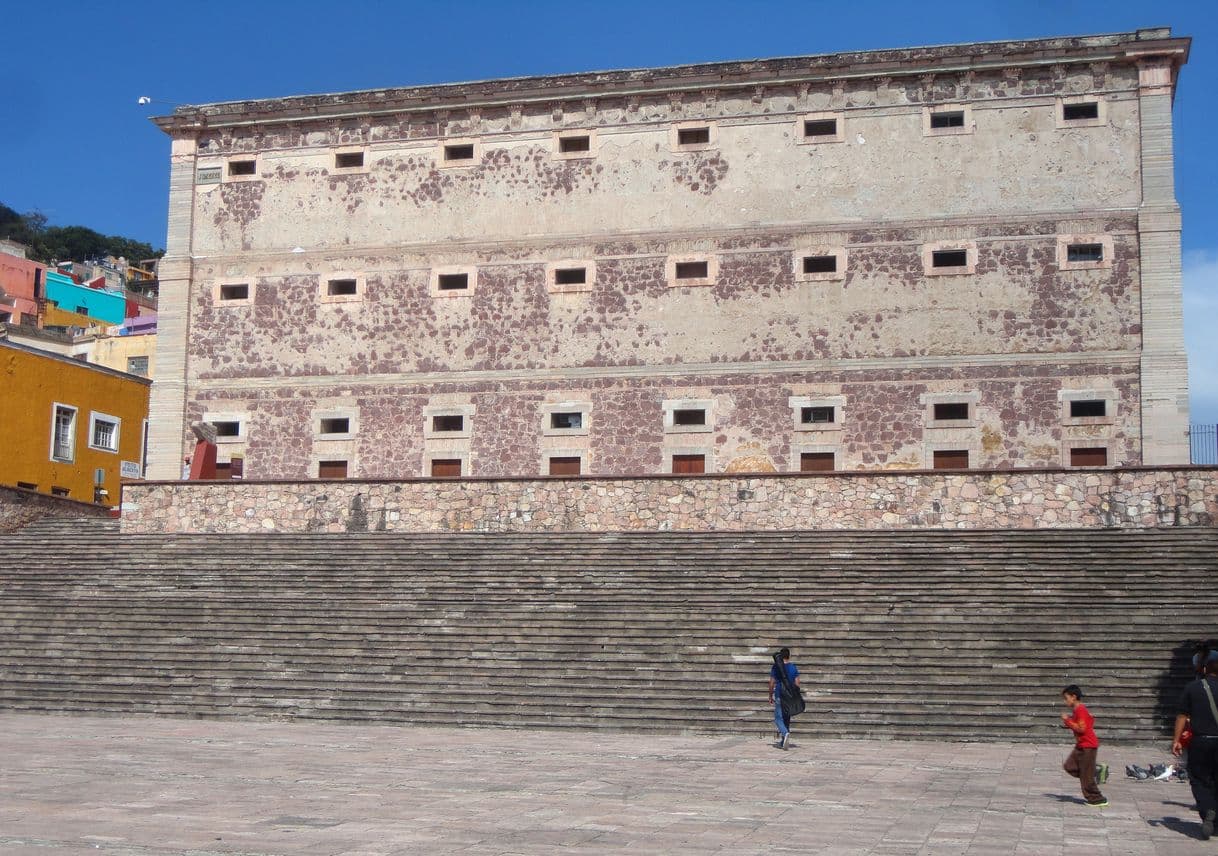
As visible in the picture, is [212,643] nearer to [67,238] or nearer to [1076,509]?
[1076,509]

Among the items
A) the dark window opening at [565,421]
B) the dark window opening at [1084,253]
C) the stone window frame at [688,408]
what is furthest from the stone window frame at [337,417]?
the dark window opening at [1084,253]

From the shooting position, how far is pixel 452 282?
2836 cm

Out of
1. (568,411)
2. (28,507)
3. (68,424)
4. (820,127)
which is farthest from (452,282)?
(68,424)

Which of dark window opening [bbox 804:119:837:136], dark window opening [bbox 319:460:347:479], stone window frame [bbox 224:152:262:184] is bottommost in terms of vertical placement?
dark window opening [bbox 319:460:347:479]

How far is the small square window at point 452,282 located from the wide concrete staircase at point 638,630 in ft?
23.5

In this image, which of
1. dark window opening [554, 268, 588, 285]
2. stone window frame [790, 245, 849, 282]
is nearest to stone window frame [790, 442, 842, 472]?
stone window frame [790, 245, 849, 282]

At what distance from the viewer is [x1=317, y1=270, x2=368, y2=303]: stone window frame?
2861cm

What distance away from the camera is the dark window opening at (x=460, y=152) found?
2872 cm

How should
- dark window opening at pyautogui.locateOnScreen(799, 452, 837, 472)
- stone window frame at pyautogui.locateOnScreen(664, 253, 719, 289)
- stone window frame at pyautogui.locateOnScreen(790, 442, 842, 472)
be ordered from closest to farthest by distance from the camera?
stone window frame at pyautogui.locateOnScreen(790, 442, 842, 472)
dark window opening at pyautogui.locateOnScreen(799, 452, 837, 472)
stone window frame at pyautogui.locateOnScreen(664, 253, 719, 289)

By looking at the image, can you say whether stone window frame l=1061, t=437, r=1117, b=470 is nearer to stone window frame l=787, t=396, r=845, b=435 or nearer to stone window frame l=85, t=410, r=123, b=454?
stone window frame l=787, t=396, r=845, b=435

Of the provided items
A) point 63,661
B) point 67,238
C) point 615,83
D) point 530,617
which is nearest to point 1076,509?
point 530,617

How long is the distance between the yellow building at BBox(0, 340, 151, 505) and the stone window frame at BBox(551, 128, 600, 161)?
12918 millimetres

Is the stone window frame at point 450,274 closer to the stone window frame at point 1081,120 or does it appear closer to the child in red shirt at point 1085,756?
the stone window frame at point 1081,120

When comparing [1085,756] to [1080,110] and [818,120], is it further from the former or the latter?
[818,120]
